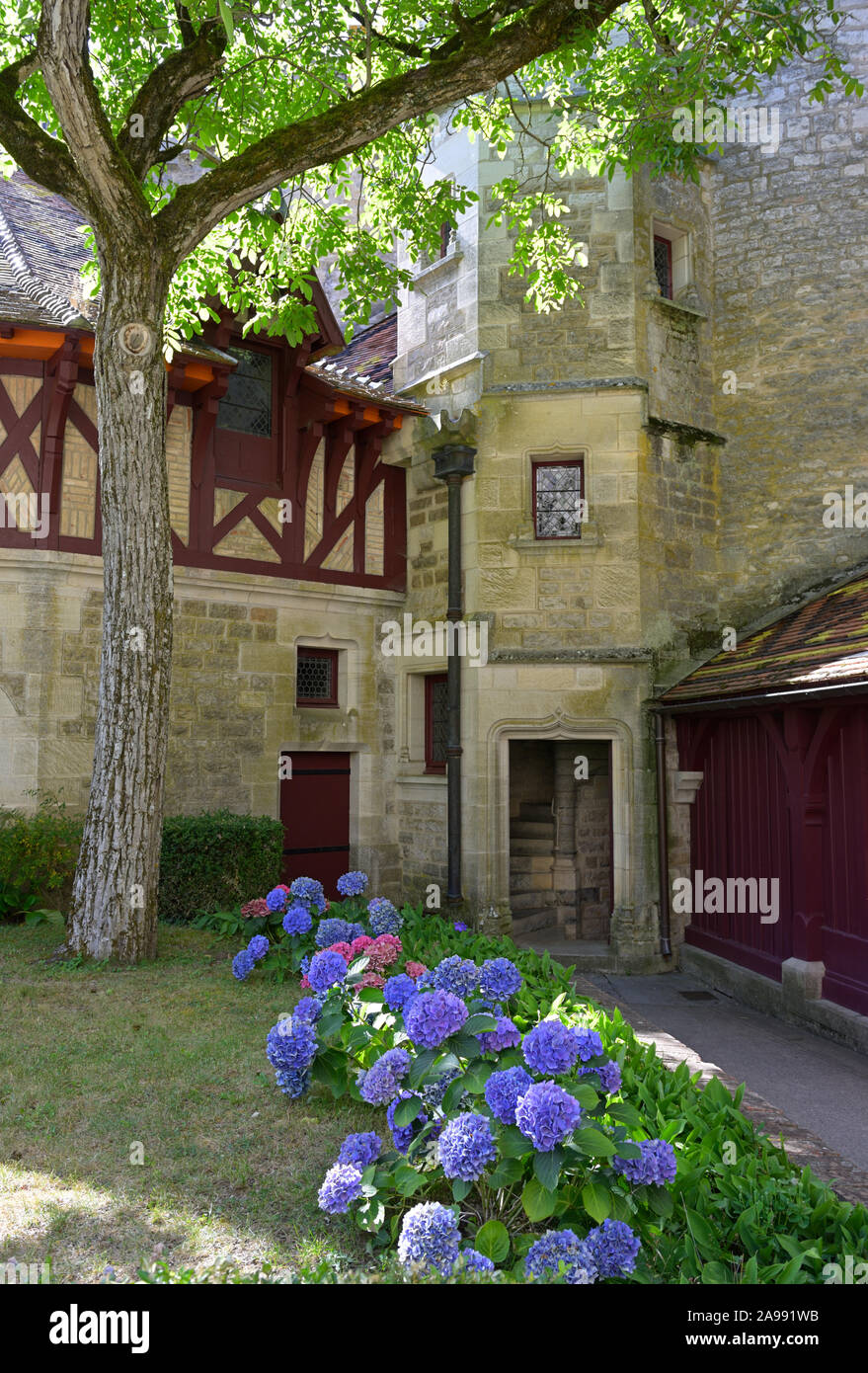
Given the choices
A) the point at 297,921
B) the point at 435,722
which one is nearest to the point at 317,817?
the point at 435,722

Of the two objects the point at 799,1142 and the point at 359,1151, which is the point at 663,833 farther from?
the point at 359,1151

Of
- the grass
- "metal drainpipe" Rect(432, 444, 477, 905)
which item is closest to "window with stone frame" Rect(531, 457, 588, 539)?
"metal drainpipe" Rect(432, 444, 477, 905)

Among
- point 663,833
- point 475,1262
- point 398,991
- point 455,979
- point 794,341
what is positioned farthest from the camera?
point 794,341

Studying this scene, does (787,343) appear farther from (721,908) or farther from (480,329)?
(721,908)

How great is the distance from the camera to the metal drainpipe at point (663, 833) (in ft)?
32.6

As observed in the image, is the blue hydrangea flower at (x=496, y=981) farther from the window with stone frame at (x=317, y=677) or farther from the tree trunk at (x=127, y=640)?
the window with stone frame at (x=317, y=677)

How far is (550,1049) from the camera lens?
2795 millimetres

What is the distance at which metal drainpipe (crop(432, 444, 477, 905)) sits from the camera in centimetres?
1008

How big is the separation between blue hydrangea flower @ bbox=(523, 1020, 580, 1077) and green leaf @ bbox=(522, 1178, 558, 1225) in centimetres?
32

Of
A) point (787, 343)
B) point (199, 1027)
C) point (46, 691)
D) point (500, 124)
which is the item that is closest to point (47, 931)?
point (46, 691)

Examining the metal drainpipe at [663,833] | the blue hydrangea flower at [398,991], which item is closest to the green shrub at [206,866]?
the metal drainpipe at [663,833]

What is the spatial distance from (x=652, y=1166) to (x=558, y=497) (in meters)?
8.41

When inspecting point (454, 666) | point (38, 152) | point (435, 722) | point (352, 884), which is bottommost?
point (352, 884)

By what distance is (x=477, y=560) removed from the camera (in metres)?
10.3
